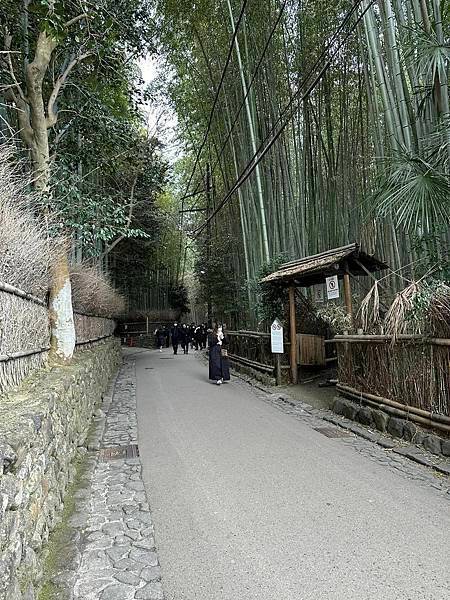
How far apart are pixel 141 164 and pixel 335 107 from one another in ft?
16.5

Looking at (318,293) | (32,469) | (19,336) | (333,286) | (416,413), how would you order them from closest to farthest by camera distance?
(32,469) → (19,336) → (416,413) → (333,286) → (318,293)

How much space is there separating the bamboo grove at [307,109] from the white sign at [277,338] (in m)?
1.54

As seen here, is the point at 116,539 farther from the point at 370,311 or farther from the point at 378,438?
the point at 370,311

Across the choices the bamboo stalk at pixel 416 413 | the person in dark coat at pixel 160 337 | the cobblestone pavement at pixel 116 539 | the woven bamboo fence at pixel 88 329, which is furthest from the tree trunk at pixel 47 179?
the person in dark coat at pixel 160 337

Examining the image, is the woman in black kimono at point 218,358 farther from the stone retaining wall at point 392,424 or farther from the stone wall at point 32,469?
the stone wall at point 32,469

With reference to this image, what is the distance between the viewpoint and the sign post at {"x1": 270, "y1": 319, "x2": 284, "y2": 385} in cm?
896

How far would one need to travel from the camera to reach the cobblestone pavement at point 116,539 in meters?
2.36

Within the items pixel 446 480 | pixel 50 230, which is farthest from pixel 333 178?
pixel 446 480

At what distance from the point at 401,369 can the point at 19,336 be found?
3900 millimetres

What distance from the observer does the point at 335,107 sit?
33.4 ft

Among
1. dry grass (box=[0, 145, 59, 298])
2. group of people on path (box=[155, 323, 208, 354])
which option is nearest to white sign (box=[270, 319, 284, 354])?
dry grass (box=[0, 145, 59, 298])

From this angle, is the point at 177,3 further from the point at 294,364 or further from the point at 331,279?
the point at 294,364

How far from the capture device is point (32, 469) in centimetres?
243

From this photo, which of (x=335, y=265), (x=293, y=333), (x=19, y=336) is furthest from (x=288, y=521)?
(x=293, y=333)
